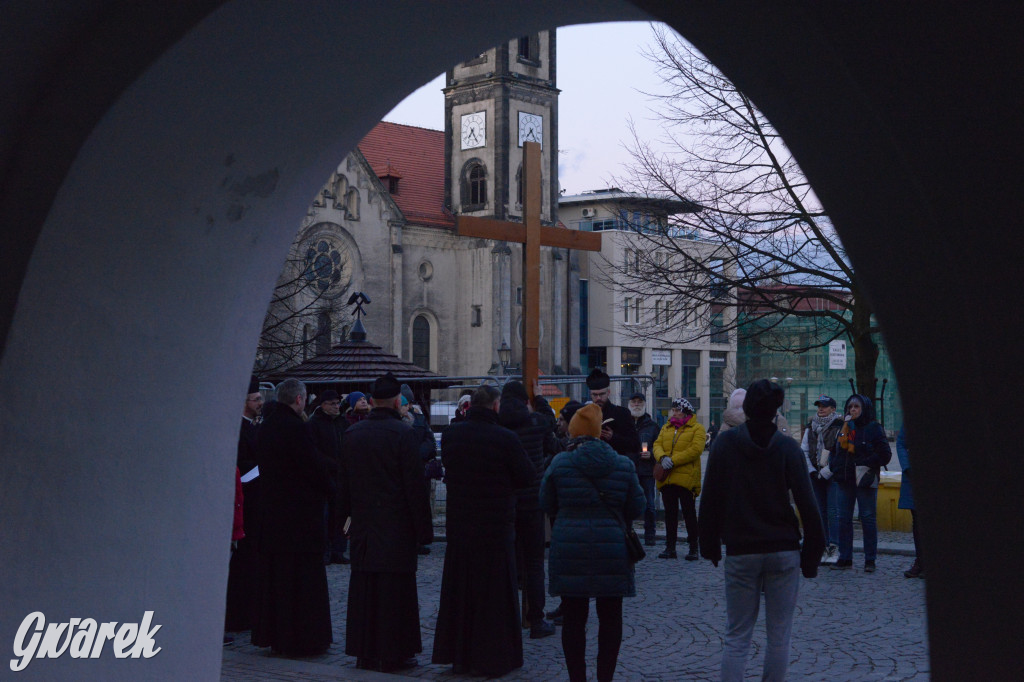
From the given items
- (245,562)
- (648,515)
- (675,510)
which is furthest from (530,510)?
(648,515)

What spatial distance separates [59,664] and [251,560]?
4.71 m

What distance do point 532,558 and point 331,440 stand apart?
1.88 meters

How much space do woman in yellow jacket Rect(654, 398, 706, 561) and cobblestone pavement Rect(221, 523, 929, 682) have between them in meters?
1.21

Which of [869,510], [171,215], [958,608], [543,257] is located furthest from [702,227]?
[543,257]

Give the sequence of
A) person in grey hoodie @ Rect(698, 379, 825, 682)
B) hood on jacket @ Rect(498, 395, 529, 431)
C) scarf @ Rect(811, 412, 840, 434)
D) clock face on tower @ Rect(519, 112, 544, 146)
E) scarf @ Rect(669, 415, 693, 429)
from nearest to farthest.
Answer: person in grey hoodie @ Rect(698, 379, 825, 682) < hood on jacket @ Rect(498, 395, 529, 431) < scarf @ Rect(811, 412, 840, 434) < scarf @ Rect(669, 415, 693, 429) < clock face on tower @ Rect(519, 112, 544, 146)

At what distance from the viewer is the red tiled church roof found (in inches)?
2322

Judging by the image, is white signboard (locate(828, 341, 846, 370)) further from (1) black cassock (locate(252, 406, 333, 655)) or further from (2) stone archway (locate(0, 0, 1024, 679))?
(2) stone archway (locate(0, 0, 1024, 679))

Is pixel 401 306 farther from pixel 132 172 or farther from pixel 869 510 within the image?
pixel 132 172

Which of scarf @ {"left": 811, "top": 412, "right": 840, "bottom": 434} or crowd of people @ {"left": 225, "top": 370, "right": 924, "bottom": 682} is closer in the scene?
crowd of people @ {"left": 225, "top": 370, "right": 924, "bottom": 682}

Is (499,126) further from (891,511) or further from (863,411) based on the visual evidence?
(863,411)

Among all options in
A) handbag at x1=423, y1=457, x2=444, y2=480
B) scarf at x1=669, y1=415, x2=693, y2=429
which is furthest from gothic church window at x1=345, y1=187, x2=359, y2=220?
scarf at x1=669, y1=415, x2=693, y2=429

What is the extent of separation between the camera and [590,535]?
6.32 m

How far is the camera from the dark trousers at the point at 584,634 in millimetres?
6359

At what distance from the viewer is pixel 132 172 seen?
412 centimetres
